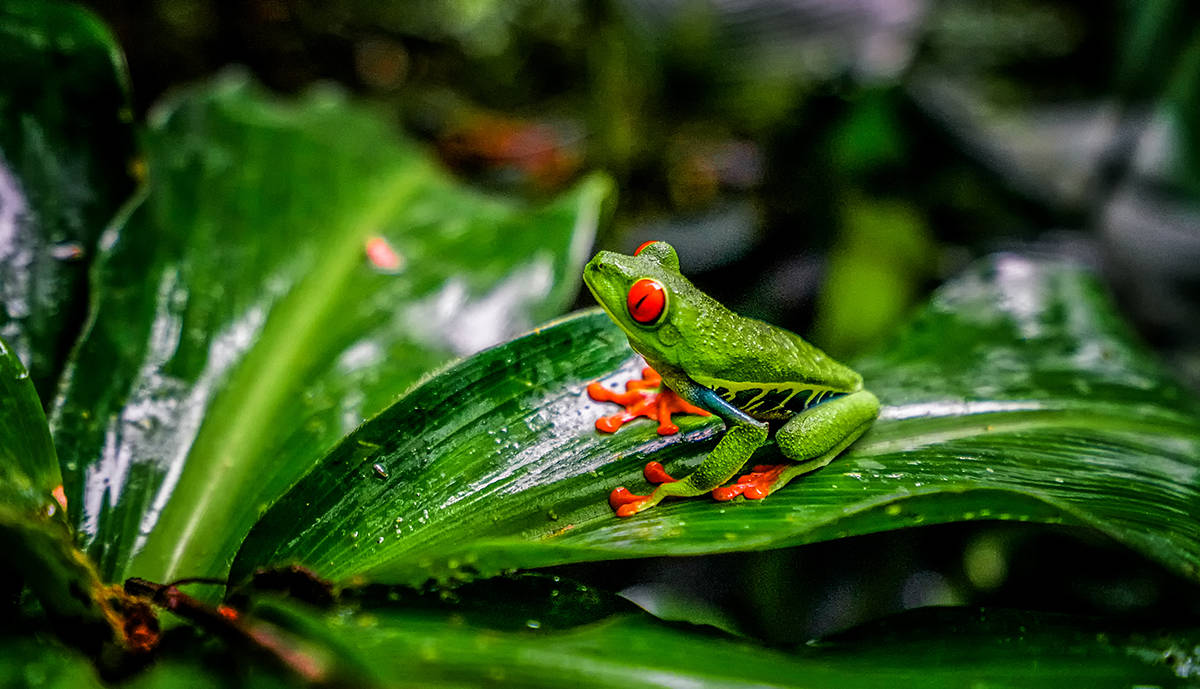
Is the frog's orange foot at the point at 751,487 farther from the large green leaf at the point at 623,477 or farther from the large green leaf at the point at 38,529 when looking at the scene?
the large green leaf at the point at 38,529

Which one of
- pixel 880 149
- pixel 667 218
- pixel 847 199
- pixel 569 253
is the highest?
pixel 880 149

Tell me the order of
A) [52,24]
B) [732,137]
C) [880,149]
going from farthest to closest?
[732,137] → [880,149] → [52,24]

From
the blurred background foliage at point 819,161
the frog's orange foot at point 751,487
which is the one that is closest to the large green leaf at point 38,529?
the frog's orange foot at point 751,487

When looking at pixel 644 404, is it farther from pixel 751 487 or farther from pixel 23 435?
pixel 23 435

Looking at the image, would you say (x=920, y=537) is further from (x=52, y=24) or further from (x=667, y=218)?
(x=52, y=24)

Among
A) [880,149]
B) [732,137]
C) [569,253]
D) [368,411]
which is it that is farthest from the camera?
[732,137]

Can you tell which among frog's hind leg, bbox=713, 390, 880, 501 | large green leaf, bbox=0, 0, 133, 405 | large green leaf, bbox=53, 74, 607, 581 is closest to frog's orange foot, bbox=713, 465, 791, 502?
frog's hind leg, bbox=713, 390, 880, 501

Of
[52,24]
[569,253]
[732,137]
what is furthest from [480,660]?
[732,137]
